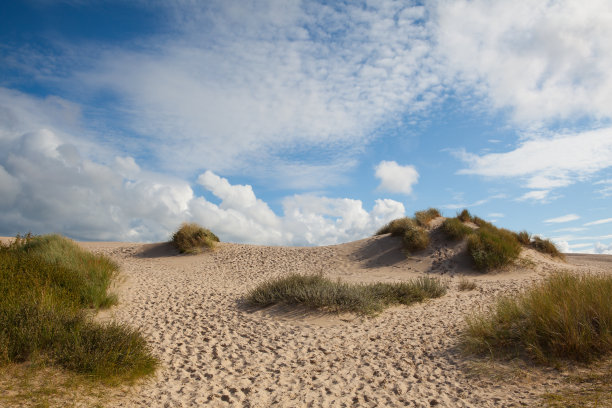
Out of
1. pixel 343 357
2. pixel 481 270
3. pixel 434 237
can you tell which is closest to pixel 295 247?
pixel 434 237

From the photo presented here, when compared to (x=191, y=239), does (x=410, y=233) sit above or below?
below

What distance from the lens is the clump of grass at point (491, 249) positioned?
1508 centimetres

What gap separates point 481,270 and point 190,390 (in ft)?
43.3

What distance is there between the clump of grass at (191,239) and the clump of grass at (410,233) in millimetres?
10034

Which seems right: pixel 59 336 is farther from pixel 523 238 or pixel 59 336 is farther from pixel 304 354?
Result: pixel 523 238

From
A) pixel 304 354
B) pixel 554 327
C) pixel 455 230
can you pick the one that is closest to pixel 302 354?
pixel 304 354

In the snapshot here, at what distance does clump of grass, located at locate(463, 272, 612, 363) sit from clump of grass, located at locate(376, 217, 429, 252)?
1029 centimetres

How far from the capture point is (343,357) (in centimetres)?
629

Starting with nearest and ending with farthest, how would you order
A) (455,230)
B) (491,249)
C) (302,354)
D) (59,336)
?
(59,336) → (302,354) → (491,249) → (455,230)

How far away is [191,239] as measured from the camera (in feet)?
67.7

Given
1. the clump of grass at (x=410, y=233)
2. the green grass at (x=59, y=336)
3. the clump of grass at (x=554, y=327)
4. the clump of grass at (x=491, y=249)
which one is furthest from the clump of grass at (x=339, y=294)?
the clump of grass at (x=410, y=233)

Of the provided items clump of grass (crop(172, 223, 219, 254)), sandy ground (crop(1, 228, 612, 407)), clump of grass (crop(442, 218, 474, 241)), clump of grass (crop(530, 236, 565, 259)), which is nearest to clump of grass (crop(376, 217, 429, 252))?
clump of grass (crop(442, 218, 474, 241))

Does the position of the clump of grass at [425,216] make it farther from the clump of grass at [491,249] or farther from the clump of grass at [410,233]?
the clump of grass at [491,249]

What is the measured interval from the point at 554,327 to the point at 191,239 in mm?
18233
